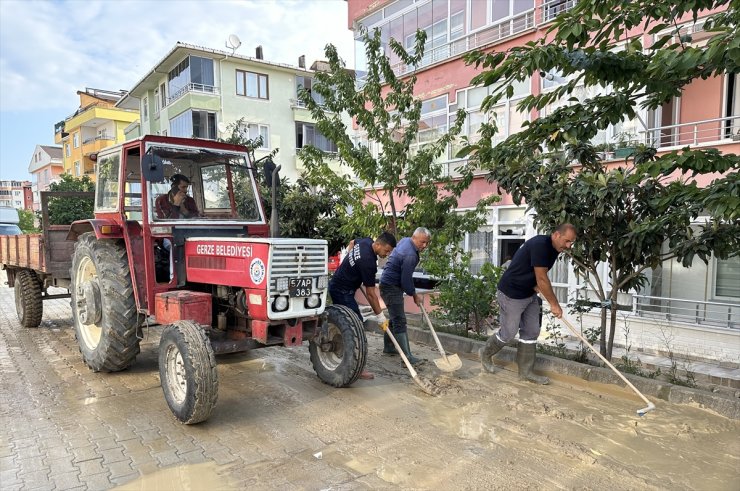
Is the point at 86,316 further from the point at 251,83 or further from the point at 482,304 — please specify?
the point at 251,83

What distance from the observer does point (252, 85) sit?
26359 millimetres

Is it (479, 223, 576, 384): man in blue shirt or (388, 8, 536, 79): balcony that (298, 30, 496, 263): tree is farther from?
(388, 8, 536, 79): balcony

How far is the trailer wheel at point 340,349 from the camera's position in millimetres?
5242

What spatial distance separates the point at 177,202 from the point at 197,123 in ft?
67.8

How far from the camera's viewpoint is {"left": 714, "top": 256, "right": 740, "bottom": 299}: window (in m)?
9.99

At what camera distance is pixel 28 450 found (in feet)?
→ 13.1

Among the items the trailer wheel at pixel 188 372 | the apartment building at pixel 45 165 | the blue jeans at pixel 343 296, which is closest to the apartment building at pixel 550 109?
the blue jeans at pixel 343 296

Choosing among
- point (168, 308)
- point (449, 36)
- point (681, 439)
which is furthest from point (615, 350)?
point (449, 36)

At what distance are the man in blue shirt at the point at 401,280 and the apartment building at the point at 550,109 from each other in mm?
2619

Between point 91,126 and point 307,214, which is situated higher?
point 91,126

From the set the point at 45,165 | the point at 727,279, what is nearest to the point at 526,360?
the point at 727,279

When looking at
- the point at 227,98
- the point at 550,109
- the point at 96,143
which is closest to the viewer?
the point at 550,109

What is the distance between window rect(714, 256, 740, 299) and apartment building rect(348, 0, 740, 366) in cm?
2

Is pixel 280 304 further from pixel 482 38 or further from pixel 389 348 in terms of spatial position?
pixel 482 38
